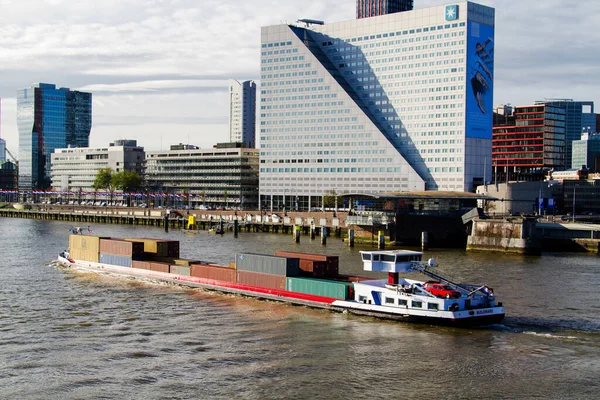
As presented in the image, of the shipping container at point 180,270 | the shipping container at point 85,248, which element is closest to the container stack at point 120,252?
the shipping container at point 85,248

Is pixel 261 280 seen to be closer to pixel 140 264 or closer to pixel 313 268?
pixel 313 268

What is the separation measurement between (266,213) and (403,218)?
1621 inches

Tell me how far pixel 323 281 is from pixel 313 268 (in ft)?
13.9

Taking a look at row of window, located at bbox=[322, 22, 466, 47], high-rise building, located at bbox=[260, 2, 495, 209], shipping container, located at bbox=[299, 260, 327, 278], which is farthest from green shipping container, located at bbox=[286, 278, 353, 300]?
row of window, located at bbox=[322, 22, 466, 47]

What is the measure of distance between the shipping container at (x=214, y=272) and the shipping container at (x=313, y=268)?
20.8 ft

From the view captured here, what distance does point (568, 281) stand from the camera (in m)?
70.4

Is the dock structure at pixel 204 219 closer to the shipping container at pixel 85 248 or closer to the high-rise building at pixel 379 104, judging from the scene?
the high-rise building at pixel 379 104

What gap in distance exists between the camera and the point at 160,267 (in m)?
71.6

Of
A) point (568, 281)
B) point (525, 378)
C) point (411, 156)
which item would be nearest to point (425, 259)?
point (568, 281)

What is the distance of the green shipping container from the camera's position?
55.5 m

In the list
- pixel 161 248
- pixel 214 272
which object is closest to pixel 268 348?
pixel 214 272

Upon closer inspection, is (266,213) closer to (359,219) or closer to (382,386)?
(359,219)

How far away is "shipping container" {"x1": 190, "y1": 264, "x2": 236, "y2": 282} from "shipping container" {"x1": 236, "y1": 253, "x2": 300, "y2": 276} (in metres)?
1.14

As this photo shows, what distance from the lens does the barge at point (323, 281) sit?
5091 cm
